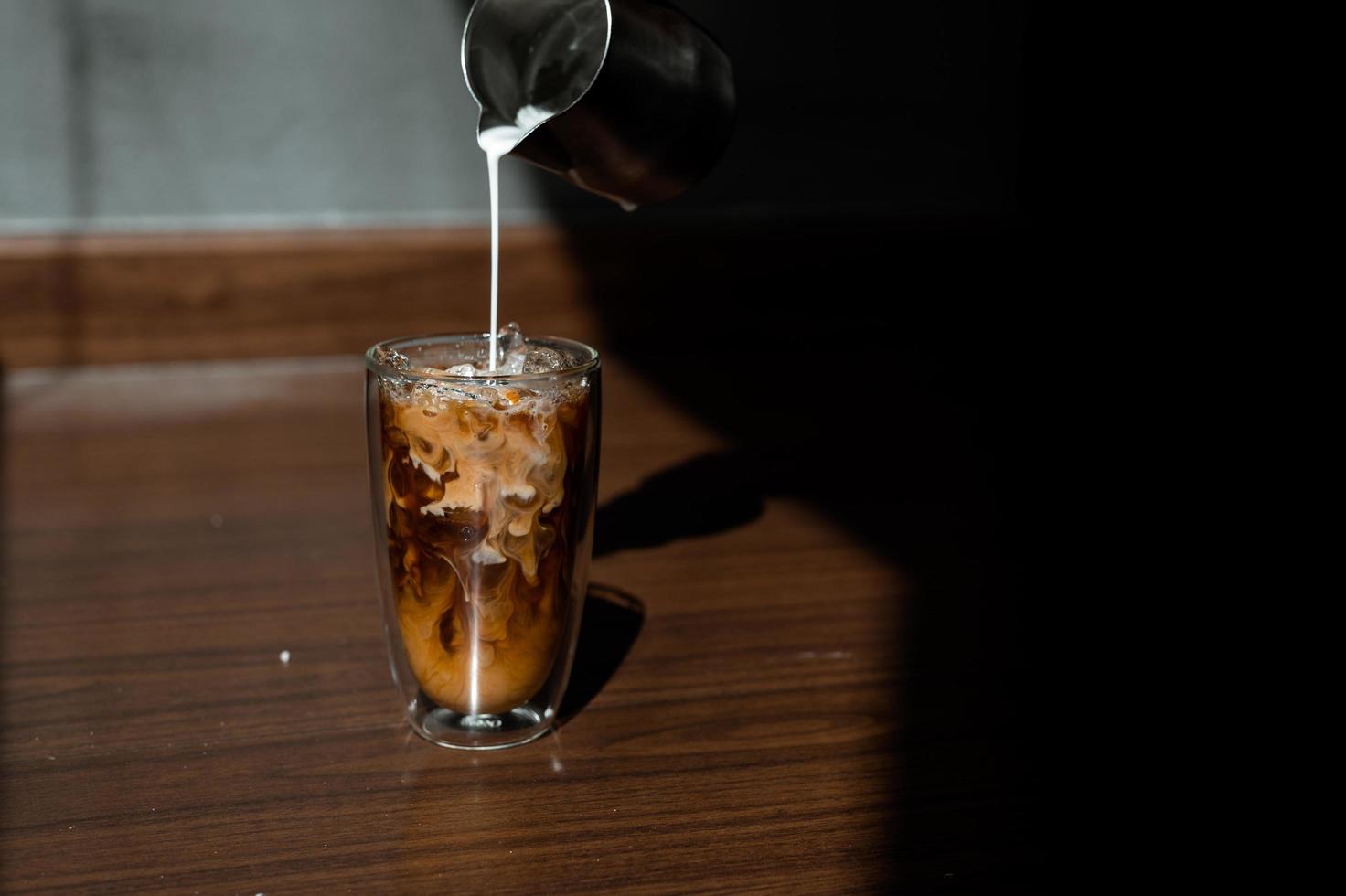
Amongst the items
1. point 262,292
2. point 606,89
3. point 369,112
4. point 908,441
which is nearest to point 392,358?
point 606,89

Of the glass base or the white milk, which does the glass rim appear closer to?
the white milk

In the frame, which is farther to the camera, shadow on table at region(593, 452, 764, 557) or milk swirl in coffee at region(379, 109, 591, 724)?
shadow on table at region(593, 452, 764, 557)

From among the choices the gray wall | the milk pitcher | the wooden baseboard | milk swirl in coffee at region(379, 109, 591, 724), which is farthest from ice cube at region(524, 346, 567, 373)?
the gray wall

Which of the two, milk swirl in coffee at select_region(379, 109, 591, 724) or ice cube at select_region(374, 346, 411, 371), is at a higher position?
ice cube at select_region(374, 346, 411, 371)

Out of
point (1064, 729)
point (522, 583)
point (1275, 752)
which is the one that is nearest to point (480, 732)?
point (522, 583)

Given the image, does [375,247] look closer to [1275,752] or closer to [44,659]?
[44,659]

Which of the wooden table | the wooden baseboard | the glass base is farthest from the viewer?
the wooden baseboard
